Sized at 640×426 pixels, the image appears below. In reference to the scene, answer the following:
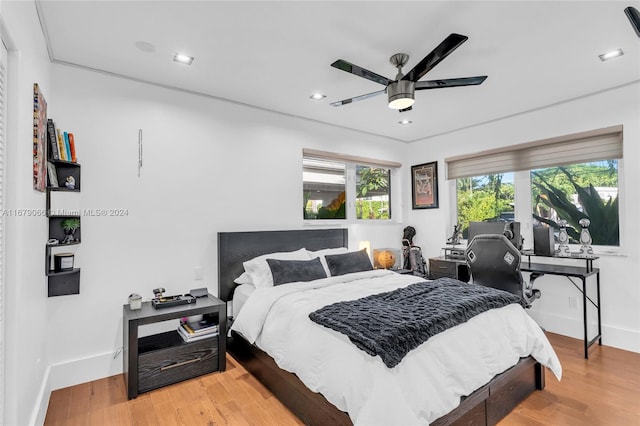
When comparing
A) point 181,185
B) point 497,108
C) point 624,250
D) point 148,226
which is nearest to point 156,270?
point 148,226

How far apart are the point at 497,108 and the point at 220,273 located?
142 inches

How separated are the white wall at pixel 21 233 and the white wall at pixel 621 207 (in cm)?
444

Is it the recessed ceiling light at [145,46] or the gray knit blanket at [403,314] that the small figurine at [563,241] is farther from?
the recessed ceiling light at [145,46]

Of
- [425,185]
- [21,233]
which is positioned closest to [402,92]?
[21,233]

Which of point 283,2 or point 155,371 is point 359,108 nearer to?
point 283,2

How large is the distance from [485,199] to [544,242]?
1111 mm

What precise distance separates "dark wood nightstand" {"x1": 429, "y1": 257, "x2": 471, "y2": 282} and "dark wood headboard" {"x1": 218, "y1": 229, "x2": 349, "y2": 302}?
1495mm

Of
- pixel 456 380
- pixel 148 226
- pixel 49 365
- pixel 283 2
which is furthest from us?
pixel 148 226

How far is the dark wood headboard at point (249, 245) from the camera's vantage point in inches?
130

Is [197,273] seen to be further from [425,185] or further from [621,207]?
[621,207]

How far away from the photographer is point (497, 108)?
3.79m

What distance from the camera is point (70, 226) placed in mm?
2555

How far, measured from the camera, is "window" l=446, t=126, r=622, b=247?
11.5ft

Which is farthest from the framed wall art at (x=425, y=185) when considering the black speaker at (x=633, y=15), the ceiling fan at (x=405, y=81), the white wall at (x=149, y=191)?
the black speaker at (x=633, y=15)
